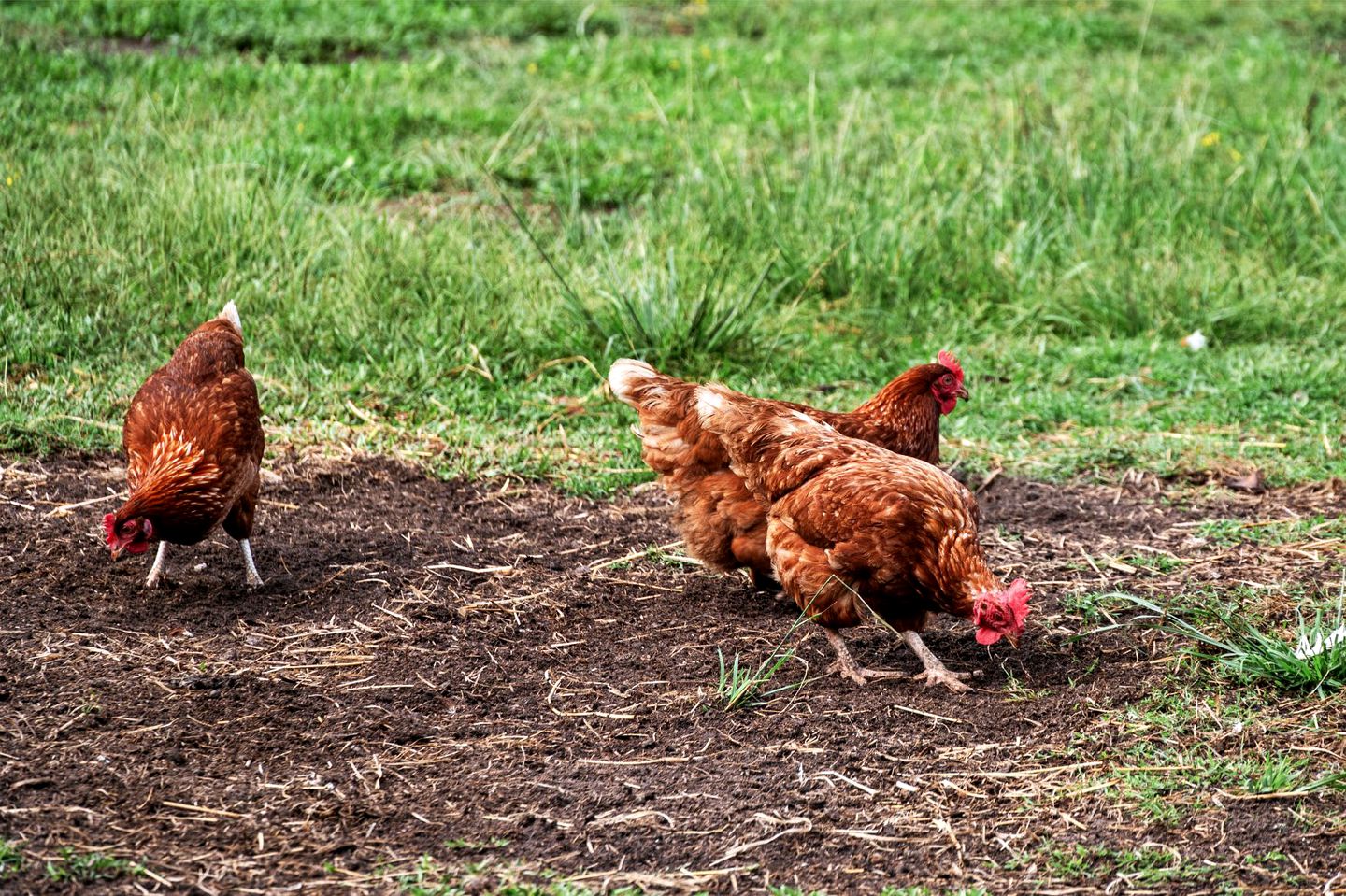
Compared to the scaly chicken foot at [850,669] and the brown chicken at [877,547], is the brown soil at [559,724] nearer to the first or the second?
the scaly chicken foot at [850,669]

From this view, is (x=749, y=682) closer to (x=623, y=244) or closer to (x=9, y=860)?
(x=9, y=860)

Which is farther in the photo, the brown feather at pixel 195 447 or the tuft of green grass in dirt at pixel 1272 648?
the brown feather at pixel 195 447

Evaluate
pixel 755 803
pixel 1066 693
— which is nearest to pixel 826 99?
pixel 1066 693

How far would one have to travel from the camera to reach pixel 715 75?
1110cm

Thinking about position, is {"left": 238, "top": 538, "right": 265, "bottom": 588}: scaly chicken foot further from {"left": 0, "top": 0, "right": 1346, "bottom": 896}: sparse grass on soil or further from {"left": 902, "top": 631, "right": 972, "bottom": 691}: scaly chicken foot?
{"left": 902, "top": 631, "right": 972, "bottom": 691}: scaly chicken foot

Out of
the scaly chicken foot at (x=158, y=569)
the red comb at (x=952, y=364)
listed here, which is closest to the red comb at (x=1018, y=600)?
the red comb at (x=952, y=364)

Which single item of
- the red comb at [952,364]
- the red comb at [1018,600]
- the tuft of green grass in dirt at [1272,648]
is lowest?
the tuft of green grass in dirt at [1272,648]

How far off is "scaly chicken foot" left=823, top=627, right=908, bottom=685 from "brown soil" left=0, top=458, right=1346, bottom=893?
0.06 meters

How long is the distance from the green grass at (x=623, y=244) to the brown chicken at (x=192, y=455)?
1.16m

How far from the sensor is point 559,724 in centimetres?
371

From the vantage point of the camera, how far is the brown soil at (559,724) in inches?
120

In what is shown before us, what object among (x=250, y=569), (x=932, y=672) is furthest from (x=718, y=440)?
(x=250, y=569)

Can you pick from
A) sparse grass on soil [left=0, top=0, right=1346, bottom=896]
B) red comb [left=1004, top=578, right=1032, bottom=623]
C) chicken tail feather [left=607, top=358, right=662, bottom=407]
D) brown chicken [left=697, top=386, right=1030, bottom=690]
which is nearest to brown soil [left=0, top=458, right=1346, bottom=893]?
sparse grass on soil [left=0, top=0, right=1346, bottom=896]

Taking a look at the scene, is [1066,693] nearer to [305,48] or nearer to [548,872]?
[548,872]
